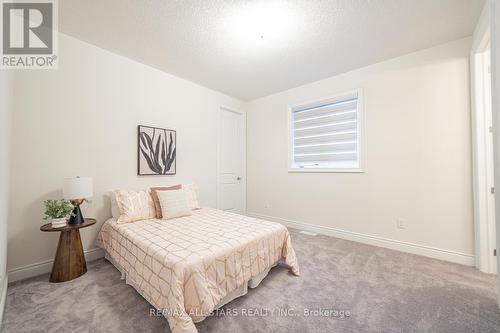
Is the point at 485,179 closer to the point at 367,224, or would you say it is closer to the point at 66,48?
the point at 367,224

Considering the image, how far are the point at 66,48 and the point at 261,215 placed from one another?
3936 mm

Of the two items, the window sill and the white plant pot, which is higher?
the window sill

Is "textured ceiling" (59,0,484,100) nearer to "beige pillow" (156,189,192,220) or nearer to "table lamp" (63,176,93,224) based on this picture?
"table lamp" (63,176,93,224)

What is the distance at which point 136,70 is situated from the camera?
2812 mm

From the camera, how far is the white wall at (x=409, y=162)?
2.31 meters

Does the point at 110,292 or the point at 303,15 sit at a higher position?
the point at 303,15

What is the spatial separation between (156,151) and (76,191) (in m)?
1.16

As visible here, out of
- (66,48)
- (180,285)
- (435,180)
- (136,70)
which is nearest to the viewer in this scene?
(180,285)

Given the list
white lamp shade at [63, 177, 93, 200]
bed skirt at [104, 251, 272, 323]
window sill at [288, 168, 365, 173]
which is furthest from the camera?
window sill at [288, 168, 365, 173]

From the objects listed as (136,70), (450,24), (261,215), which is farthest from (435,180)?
(136,70)

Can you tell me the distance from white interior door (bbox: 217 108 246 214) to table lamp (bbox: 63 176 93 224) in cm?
216

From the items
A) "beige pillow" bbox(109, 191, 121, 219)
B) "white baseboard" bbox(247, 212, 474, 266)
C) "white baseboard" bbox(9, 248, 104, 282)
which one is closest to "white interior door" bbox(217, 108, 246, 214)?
"white baseboard" bbox(247, 212, 474, 266)

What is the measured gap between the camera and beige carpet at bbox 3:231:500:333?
139 centimetres

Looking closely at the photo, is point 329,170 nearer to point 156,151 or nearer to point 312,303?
point 312,303
